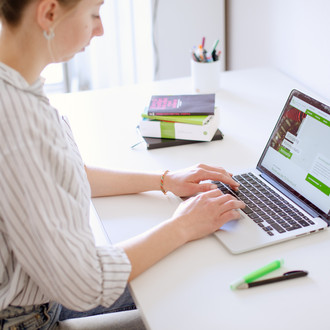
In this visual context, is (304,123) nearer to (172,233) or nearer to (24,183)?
(172,233)

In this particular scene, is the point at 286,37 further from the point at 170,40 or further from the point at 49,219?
the point at 49,219

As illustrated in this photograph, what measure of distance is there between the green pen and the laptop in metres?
0.07

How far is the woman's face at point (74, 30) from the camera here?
2.93 feet

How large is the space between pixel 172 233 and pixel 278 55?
1.26 meters

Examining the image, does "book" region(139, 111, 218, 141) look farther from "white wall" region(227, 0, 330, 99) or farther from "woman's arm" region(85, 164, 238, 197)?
"white wall" region(227, 0, 330, 99)

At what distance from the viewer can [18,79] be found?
2.88 feet

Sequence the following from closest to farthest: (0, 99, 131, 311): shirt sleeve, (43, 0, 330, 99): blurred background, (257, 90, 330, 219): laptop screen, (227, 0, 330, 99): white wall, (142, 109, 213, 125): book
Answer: (0, 99, 131, 311): shirt sleeve, (257, 90, 330, 219): laptop screen, (142, 109, 213, 125): book, (227, 0, 330, 99): white wall, (43, 0, 330, 99): blurred background

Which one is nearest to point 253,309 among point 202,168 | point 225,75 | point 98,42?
point 202,168

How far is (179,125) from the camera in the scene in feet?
4.82

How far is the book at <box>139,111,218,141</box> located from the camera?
4.81 feet

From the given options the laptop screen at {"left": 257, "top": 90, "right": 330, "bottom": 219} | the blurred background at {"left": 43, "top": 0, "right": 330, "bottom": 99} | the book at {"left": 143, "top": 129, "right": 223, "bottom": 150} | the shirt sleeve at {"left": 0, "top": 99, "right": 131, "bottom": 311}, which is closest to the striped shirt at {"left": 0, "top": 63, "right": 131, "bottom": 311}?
the shirt sleeve at {"left": 0, "top": 99, "right": 131, "bottom": 311}

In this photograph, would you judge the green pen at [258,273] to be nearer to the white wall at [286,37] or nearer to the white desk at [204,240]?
the white desk at [204,240]

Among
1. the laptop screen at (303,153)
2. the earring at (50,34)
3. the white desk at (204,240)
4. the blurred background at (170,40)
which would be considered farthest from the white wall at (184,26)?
the earring at (50,34)

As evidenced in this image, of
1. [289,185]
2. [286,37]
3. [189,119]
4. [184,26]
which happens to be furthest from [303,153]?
[184,26]
